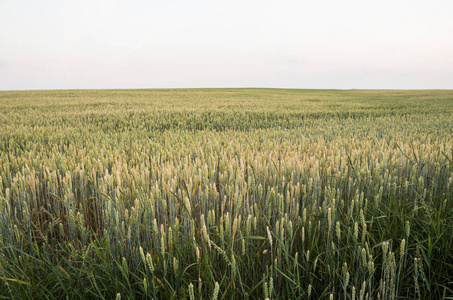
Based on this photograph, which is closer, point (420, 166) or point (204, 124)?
point (420, 166)

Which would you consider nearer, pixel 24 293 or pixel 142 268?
pixel 24 293

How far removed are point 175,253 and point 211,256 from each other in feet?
0.65

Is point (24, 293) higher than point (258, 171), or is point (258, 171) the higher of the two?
point (258, 171)

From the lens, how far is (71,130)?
604cm

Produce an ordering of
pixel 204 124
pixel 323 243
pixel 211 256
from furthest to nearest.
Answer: pixel 204 124
pixel 323 243
pixel 211 256

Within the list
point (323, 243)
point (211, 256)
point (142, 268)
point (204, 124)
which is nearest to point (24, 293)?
point (142, 268)

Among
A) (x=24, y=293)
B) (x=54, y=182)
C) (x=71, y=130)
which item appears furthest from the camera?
(x=71, y=130)

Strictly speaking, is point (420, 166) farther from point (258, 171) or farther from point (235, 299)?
point (235, 299)

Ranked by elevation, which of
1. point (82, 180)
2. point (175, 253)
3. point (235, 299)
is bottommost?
point (235, 299)

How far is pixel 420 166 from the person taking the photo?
273cm

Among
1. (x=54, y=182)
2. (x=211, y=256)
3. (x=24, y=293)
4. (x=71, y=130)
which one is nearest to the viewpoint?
(x=24, y=293)

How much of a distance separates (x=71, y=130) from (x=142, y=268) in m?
5.21

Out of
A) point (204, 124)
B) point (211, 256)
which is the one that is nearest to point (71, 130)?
point (204, 124)

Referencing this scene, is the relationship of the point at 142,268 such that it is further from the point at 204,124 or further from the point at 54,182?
the point at 204,124
